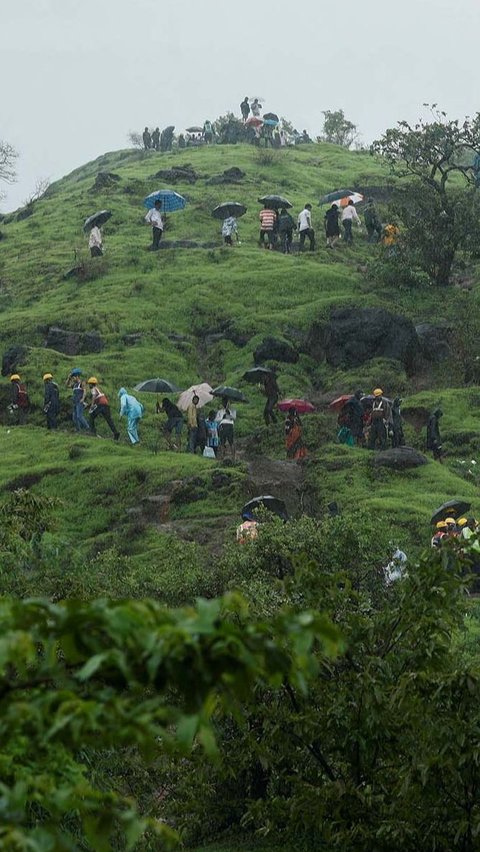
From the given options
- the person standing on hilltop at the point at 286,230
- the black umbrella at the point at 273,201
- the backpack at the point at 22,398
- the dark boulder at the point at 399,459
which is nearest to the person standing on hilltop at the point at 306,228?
the person standing on hilltop at the point at 286,230

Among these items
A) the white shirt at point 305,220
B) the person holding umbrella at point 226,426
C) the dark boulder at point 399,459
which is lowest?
the dark boulder at point 399,459

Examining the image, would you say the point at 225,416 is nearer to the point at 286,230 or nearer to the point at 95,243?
the point at 286,230

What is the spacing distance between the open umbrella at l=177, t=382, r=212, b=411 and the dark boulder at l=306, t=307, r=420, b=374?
21.1 ft

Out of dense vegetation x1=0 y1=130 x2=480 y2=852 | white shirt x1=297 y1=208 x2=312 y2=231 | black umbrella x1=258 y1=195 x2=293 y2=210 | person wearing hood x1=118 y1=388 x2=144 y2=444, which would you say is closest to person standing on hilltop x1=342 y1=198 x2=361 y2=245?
dense vegetation x1=0 y1=130 x2=480 y2=852

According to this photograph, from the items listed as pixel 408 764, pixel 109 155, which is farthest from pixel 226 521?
pixel 109 155

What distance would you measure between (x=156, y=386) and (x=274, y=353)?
5432mm

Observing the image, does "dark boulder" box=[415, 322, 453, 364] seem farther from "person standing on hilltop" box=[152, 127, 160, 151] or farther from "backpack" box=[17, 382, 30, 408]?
"person standing on hilltop" box=[152, 127, 160, 151]

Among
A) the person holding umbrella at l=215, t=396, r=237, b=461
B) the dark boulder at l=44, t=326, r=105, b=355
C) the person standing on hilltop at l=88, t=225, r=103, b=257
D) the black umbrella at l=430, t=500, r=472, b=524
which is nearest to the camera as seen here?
the black umbrella at l=430, t=500, r=472, b=524

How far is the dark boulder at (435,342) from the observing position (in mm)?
39906

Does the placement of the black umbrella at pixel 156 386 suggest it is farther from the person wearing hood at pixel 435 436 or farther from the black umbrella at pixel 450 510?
the black umbrella at pixel 450 510

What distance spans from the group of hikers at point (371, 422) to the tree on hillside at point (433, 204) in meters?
12.2

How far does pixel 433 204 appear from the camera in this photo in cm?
4431

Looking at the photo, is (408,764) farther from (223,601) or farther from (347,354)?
(347,354)

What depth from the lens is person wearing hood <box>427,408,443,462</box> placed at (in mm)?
32156
